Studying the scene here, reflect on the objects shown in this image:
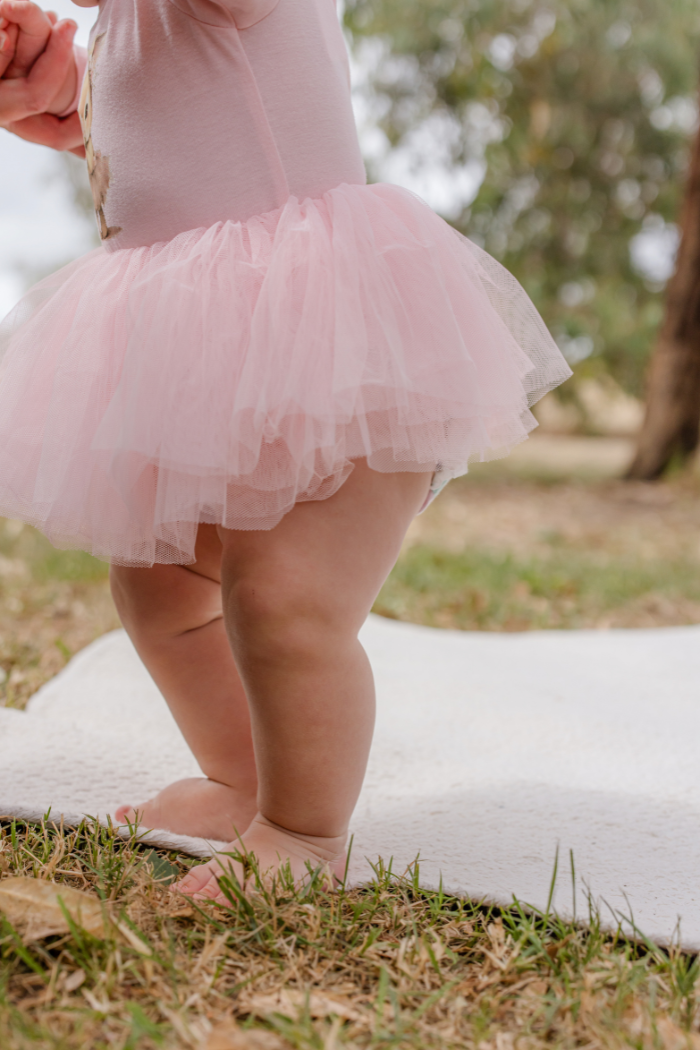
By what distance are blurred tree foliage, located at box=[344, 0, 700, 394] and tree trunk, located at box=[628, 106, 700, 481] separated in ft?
2.87

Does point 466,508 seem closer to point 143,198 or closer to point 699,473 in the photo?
point 699,473

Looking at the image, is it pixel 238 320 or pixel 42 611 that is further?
pixel 42 611

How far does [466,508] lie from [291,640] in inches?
131

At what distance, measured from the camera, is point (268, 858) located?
788 mm

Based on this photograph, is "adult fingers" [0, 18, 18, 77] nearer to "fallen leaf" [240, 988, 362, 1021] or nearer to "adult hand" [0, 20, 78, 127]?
"adult hand" [0, 20, 78, 127]

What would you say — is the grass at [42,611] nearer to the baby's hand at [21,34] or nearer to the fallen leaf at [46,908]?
the fallen leaf at [46,908]

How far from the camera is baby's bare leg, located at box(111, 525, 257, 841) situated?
93 centimetres

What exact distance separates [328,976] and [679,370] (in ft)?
13.6

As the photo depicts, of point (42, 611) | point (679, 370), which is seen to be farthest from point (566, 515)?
point (42, 611)

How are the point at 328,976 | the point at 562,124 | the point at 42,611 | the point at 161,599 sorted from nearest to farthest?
the point at 328,976 < the point at 161,599 < the point at 42,611 < the point at 562,124

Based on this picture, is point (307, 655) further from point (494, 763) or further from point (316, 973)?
point (494, 763)

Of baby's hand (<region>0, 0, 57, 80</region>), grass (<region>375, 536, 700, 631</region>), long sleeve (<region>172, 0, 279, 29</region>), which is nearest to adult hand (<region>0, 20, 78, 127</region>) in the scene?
baby's hand (<region>0, 0, 57, 80</region>)

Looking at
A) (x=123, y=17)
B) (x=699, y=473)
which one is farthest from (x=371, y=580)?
(x=699, y=473)

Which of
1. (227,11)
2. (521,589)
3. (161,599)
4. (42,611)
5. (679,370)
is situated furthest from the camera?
(679,370)
